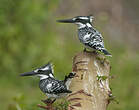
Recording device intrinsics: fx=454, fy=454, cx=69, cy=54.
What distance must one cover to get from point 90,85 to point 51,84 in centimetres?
41

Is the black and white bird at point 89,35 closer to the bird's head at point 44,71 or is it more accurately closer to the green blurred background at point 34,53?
the bird's head at point 44,71

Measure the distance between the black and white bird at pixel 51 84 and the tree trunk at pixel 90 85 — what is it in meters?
0.08

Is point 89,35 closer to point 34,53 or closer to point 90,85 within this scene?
point 90,85

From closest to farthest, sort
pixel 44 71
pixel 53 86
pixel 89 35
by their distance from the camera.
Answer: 1. pixel 53 86
2. pixel 44 71
3. pixel 89 35

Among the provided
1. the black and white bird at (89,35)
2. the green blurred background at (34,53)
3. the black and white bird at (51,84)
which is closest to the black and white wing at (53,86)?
the black and white bird at (51,84)

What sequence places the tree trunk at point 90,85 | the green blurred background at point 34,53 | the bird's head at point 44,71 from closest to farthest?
the tree trunk at point 90,85
the bird's head at point 44,71
the green blurred background at point 34,53

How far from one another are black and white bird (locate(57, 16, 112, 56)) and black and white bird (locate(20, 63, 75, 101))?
516 millimetres

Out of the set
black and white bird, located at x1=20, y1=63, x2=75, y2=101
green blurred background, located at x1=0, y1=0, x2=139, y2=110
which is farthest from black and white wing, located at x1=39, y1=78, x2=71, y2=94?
green blurred background, located at x1=0, y1=0, x2=139, y2=110

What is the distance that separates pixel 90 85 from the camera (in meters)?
3.42

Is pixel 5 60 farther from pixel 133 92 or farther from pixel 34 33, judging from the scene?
pixel 133 92

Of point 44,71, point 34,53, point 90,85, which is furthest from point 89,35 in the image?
point 34,53

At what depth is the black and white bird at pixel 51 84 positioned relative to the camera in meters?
3.37

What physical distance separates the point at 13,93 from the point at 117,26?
4371 mm

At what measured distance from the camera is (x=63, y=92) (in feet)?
11.2
